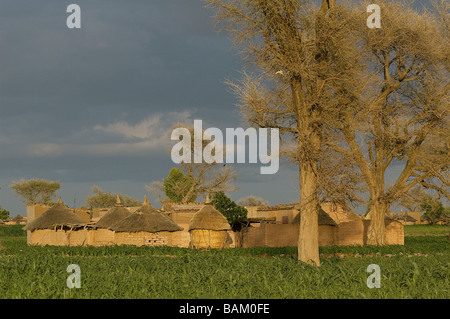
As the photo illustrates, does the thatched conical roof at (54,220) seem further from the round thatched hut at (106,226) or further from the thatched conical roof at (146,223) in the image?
the thatched conical roof at (146,223)

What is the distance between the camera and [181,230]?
40.0 m

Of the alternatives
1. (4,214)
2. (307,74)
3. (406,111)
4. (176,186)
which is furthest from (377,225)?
(4,214)

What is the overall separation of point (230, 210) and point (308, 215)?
2899 cm

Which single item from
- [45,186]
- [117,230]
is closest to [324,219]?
[117,230]

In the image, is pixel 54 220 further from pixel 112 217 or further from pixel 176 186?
pixel 176 186

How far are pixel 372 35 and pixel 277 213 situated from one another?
3113 centimetres

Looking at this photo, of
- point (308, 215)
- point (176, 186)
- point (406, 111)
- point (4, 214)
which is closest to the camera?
point (308, 215)

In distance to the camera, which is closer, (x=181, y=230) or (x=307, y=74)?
(x=307, y=74)

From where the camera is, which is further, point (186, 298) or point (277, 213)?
point (277, 213)

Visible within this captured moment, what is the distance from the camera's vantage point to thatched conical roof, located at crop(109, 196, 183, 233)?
124 feet

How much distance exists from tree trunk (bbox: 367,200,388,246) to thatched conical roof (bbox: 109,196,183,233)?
41.2 feet

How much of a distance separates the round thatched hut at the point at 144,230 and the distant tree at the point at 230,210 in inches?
389
